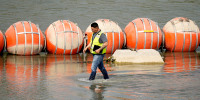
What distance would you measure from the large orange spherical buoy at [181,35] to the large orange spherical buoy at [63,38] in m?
4.73

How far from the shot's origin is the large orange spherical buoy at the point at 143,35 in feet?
63.2

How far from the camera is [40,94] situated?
850 cm

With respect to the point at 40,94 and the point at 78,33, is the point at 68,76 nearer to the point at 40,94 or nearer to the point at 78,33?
the point at 40,94

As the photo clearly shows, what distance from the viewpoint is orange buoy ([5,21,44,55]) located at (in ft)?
59.7

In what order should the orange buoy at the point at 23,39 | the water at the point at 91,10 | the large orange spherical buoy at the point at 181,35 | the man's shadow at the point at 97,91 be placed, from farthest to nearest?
the water at the point at 91,10, the large orange spherical buoy at the point at 181,35, the orange buoy at the point at 23,39, the man's shadow at the point at 97,91

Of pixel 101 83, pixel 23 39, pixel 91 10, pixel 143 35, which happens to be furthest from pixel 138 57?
pixel 91 10

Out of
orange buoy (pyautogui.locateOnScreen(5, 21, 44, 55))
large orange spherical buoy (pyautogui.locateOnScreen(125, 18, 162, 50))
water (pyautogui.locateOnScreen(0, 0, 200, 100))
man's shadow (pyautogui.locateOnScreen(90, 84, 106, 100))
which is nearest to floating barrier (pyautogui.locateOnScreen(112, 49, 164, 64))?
water (pyautogui.locateOnScreen(0, 0, 200, 100))

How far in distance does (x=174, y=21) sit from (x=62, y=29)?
6010mm

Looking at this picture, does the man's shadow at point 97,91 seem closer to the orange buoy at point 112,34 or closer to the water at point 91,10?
the orange buoy at point 112,34

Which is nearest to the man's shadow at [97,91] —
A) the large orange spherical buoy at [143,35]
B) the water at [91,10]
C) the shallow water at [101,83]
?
the shallow water at [101,83]

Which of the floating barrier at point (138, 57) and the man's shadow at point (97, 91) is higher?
the man's shadow at point (97, 91)

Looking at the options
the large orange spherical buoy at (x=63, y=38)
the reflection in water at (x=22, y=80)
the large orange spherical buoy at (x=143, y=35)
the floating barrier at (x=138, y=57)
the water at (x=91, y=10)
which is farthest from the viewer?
the water at (x=91, y=10)

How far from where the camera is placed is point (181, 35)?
1969 centimetres

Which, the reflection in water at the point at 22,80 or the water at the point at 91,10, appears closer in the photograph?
the reflection in water at the point at 22,80
